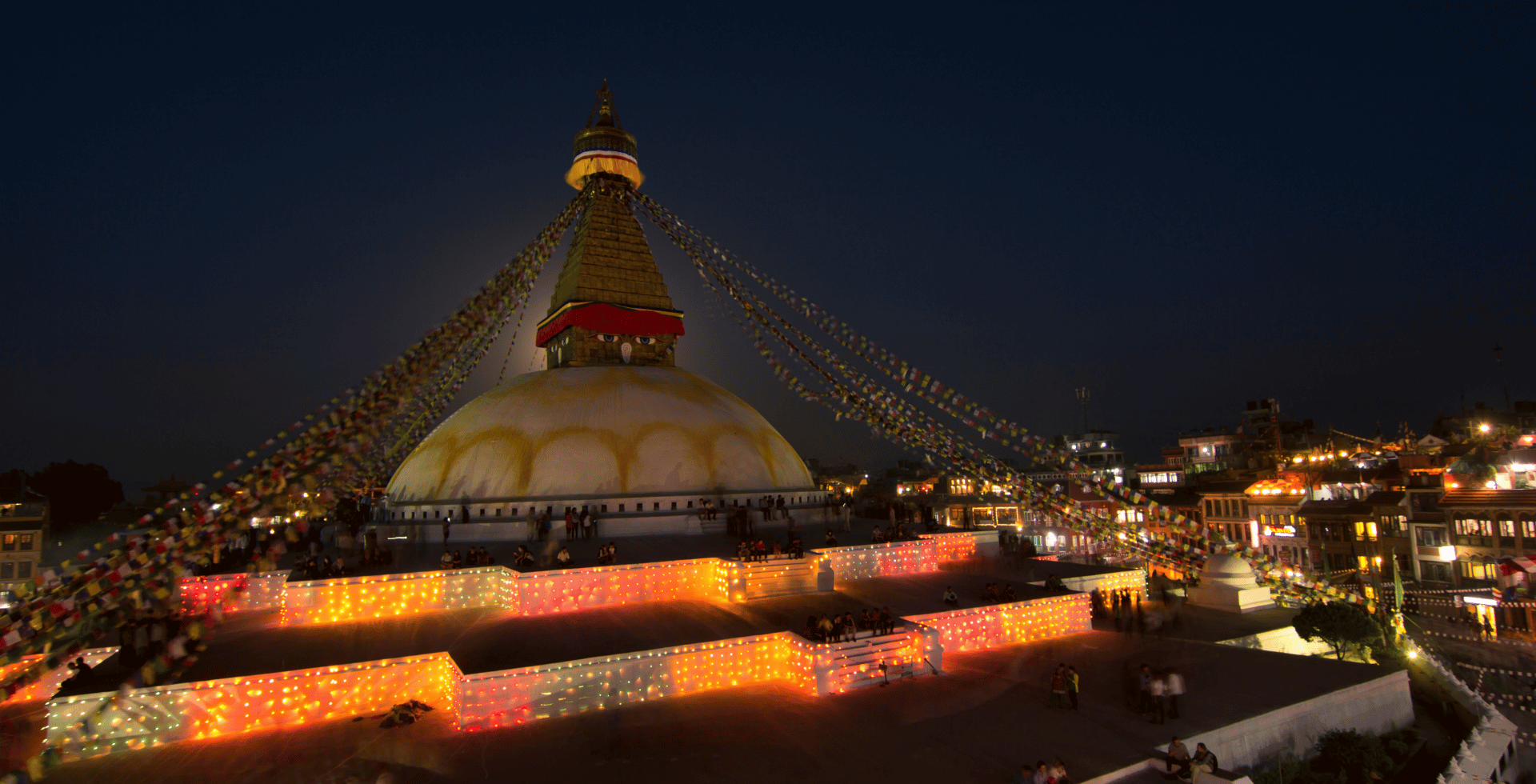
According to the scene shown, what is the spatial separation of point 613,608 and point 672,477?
14.3 feet

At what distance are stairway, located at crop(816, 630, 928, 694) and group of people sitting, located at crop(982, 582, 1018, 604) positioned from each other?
251 centimetres

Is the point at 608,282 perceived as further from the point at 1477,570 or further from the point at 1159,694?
the point at 1477,570

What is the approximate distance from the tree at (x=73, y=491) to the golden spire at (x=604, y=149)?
1179 inches

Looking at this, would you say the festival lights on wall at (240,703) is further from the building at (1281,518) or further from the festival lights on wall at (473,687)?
the building at (1281,518)

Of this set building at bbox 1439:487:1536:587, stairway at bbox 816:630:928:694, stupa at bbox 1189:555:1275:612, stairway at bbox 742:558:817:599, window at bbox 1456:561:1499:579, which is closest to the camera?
stairway at bbox 816:630:928:694

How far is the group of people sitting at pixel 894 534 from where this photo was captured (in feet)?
51.2

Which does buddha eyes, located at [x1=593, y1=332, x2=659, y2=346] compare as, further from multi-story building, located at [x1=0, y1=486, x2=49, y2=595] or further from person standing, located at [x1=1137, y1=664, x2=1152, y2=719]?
multi-story building, located at [x1=0, y1=486, x2=49, y2=595]

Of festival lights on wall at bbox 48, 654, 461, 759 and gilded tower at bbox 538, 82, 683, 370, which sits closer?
festival lights on wall at bbox 48, 654, 461, 759

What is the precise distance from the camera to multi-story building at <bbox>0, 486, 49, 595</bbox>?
25.4 meters

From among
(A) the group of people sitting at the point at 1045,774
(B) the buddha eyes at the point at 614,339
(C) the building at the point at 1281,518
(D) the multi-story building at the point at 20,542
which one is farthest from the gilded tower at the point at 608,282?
(C) the building at the point at 1281,518

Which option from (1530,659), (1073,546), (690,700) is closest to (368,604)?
(690,700)

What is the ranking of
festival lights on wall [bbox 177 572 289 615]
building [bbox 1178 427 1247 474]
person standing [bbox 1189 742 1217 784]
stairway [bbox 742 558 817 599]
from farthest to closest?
building [bbox 1178 427 1247 474]
stairway [bbox 742 558 817 599]
festival lights on wall [bbox 177 572 289 615]
person standing [bbox 1189 742 1217 784]

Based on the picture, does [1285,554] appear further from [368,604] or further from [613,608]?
[368,604]

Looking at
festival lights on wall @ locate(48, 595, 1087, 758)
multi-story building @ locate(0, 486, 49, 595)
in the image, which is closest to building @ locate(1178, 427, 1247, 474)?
festival lights on wall @ locate(48, 595, 1087, 758)
